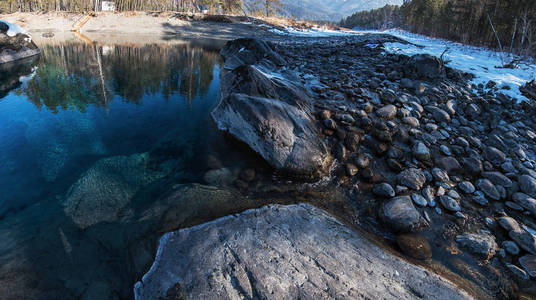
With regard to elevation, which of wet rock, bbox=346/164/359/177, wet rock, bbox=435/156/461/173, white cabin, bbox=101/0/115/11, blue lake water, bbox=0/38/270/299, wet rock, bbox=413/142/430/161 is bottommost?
blue lake water, bbox=0/38/270/299

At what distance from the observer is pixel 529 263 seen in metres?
3.18

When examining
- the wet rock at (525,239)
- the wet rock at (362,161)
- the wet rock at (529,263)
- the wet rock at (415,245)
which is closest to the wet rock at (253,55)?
the wet rock at (362,161)

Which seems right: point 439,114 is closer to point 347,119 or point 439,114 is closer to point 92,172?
point 347,119

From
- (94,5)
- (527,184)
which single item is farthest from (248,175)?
(94,5)

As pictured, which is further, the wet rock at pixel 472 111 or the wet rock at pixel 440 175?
the wet rock at pixel 472 111

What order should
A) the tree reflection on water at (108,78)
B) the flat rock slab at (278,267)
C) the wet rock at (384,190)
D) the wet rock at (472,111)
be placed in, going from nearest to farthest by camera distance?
the flat rock slab at (278,267)
the wet rock at (384,190)
the wet rock at (472,111)
the tree reflection on water at (108,78)

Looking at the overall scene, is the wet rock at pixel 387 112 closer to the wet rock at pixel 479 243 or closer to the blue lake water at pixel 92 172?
the wet rock at pixel 479 243

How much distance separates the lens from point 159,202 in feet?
13.6

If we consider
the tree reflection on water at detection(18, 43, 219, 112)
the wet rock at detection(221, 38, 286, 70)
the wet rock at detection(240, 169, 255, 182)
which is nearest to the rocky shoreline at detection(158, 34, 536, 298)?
the wet rock at detection(240, 169, 255, 182)

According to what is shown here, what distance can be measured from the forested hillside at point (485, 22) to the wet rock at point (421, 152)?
41.4ft

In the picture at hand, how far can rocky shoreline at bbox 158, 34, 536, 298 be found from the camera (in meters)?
3.53

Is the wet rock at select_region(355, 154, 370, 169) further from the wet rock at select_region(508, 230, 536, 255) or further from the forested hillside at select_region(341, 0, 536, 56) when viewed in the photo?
the forested hillside at select_region(341, 0, 536, 56)

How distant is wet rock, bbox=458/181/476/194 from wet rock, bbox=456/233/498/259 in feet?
3.70

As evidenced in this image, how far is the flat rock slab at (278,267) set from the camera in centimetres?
248
